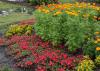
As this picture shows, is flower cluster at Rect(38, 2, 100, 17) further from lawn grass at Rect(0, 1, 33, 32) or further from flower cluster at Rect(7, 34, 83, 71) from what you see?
lawn grass at Rect(0, 1, 33, 32)

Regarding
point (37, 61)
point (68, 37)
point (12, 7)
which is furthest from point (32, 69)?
point (12, 7)

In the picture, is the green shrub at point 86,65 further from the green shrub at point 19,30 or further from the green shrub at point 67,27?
the green shrub at point 19,30

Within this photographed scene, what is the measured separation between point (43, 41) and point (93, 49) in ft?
7.01

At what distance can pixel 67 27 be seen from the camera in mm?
9570

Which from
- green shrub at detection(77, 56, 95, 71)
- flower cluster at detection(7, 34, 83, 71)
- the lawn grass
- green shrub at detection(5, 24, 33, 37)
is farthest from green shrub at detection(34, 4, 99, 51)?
the lawn grass

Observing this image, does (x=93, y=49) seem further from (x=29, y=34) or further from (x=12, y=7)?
(x=12, y=7)

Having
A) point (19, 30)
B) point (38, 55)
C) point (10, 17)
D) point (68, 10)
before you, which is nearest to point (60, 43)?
point (38, 55)

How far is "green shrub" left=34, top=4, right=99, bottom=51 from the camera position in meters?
9.24

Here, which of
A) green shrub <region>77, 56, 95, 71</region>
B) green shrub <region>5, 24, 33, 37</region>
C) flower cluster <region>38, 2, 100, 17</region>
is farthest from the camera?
green shrub <region>5, 24, 33, 37</region>

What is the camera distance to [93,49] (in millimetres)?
9031

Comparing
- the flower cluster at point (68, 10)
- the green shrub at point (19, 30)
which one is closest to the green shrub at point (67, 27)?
the flower cluster at point (68, 10)

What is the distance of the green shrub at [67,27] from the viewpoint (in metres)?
9.24

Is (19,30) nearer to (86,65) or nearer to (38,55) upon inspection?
(38,55)

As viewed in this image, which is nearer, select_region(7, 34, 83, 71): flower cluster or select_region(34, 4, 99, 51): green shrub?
select_region(7, 34, 83, 71): flower cluster
